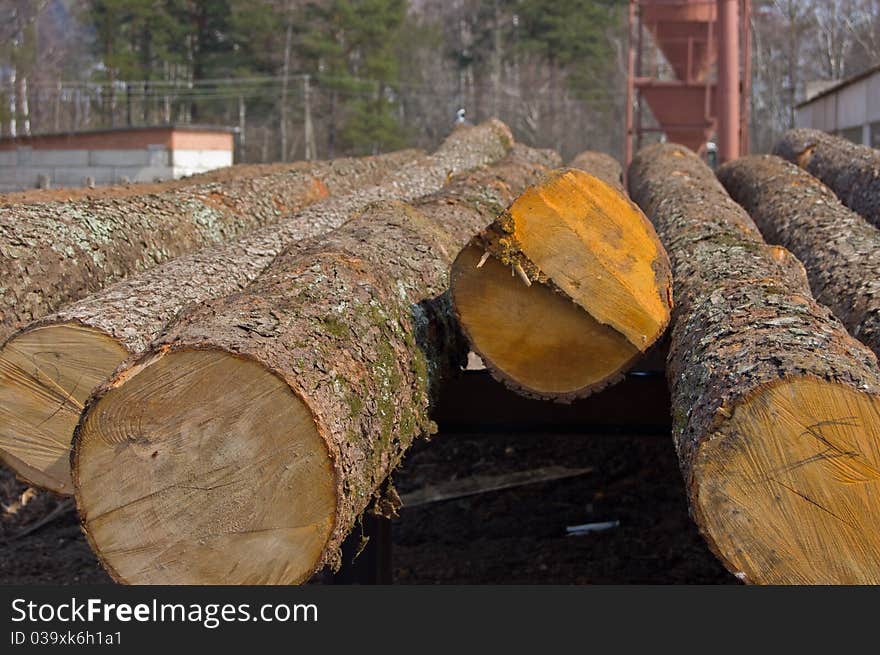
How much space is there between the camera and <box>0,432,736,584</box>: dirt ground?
574 cm

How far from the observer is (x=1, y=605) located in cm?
323

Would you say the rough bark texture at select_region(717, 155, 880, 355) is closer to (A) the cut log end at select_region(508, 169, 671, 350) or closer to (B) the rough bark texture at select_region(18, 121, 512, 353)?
(A) the cut log end at select_region(508, 169, 671, 350)

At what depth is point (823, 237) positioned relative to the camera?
5.18 meters

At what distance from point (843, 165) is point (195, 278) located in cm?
504

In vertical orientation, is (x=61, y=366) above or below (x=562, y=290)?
below

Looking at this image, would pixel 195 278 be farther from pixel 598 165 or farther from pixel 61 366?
pixel 598 165

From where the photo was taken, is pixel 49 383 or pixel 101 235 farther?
pixel 101 235

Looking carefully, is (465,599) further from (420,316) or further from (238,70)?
(238,70)

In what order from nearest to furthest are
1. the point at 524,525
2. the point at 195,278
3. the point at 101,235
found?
the point at 195,278 < the point at 101,235 < the point at 524,525

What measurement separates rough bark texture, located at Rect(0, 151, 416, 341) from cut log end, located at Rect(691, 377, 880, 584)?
114 inches

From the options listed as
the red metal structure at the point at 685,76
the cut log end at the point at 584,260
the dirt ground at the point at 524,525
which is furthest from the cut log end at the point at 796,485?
the red metal structure at the point at 685,76

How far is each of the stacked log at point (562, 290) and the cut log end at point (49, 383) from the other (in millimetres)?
1279

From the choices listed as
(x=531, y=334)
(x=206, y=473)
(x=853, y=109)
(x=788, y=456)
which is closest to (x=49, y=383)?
(x=206, y=473)

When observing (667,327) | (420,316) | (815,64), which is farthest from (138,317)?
(815,64)
